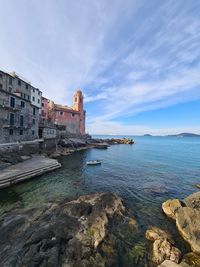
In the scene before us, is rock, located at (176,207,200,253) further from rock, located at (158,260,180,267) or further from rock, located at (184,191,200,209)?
rock, located at (158,260,180,267)

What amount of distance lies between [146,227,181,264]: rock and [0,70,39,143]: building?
31.1 m

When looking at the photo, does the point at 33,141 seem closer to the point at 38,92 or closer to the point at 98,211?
the point at 38,92

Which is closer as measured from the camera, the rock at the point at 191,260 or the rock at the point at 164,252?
the rock at the point at 191,260

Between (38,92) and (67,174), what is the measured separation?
35414mm

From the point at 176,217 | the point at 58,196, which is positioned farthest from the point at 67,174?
the point at 176,217

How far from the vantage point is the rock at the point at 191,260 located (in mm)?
9556

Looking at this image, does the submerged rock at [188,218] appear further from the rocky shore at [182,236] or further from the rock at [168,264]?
the rock at [168,264]

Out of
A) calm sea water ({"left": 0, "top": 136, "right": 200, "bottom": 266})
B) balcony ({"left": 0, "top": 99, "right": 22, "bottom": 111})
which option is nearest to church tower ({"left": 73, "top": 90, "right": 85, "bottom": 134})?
balcony ({"left": 0, "top": 99, "right": 22, "bottom": 111})

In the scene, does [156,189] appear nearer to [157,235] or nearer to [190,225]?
[190,225]

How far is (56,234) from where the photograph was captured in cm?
1117

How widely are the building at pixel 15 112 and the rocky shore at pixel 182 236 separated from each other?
31111 mm

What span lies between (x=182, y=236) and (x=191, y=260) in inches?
101

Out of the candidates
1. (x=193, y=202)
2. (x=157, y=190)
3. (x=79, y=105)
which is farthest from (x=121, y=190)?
(x=79, y=105)

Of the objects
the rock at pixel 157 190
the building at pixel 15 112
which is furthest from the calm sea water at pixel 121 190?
the building at pixel 15 112
